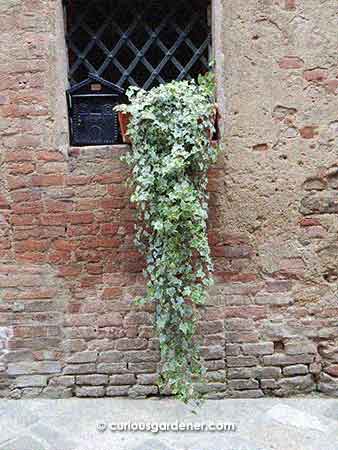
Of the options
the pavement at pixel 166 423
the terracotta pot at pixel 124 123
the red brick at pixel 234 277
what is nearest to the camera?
the pavement at pixel 166 423

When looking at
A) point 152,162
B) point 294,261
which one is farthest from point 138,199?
point 294,261

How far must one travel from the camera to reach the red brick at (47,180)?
2.79m

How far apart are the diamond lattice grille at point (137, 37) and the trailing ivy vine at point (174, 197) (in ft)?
1.21

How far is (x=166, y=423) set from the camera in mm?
2635

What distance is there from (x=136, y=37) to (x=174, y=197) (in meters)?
1.22

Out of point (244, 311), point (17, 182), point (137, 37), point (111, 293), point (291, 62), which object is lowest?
point (244, 311)

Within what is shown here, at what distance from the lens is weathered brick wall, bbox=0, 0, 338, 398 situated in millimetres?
2730

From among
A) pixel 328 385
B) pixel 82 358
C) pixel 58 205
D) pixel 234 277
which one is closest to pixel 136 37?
pixel 58 205

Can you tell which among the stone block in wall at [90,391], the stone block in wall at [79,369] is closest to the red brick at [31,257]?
the stone block in wall at [79,369]

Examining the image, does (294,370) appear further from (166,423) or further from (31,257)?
(31,257)

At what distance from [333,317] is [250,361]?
1.99 feet

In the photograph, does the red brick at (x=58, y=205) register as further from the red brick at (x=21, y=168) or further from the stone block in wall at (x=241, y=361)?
the stone block in wall at (x=241, y=361)

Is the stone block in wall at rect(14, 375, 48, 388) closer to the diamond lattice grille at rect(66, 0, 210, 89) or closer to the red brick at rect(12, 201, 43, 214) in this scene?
the red brick at rect(12, 201, 43, 214)

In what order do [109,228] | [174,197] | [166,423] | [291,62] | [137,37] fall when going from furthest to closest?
[137,37] < [109,228] < [291,62] < [166,423] < [174,197]
